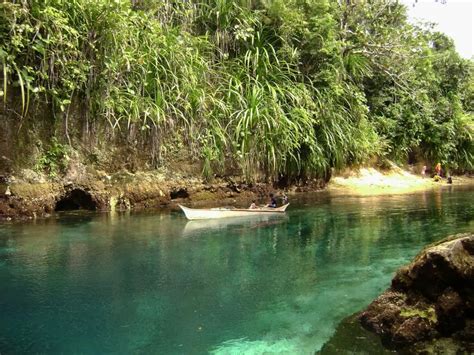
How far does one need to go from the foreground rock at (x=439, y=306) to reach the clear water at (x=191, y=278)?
82 centimetres

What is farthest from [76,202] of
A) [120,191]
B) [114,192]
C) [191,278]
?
[191,278]

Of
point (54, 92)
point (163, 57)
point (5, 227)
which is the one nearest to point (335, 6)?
point (163, 57)

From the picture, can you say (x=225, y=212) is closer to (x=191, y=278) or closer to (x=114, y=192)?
(x=114, y=192)

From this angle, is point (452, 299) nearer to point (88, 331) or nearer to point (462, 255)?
point (462, 255)

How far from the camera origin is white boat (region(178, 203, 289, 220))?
11.3 meters

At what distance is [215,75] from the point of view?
1483cm

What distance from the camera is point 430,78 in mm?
23656

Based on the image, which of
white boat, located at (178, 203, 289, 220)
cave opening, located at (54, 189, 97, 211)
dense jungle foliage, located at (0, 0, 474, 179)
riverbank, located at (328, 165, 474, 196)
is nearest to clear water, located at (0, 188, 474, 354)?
white boat, located at (178, 203, 289, 220)

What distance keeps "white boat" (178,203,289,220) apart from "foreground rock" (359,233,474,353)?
281 inches

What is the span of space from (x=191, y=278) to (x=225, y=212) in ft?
15.6

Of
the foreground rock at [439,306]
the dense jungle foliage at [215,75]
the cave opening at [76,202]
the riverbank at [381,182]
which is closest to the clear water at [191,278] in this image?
the cave opening at [76,202]

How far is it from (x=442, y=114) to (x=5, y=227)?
21.4 m

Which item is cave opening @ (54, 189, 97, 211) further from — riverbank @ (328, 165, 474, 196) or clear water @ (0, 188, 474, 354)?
riverbank @ (328, 165, 474, 196)

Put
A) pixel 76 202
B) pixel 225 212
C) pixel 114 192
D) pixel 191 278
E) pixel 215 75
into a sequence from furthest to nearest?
1. pixel 215 75
2. pixel 114 192
3. pixel 76 202
4. pixel 225 212
5. pixel 191 278
